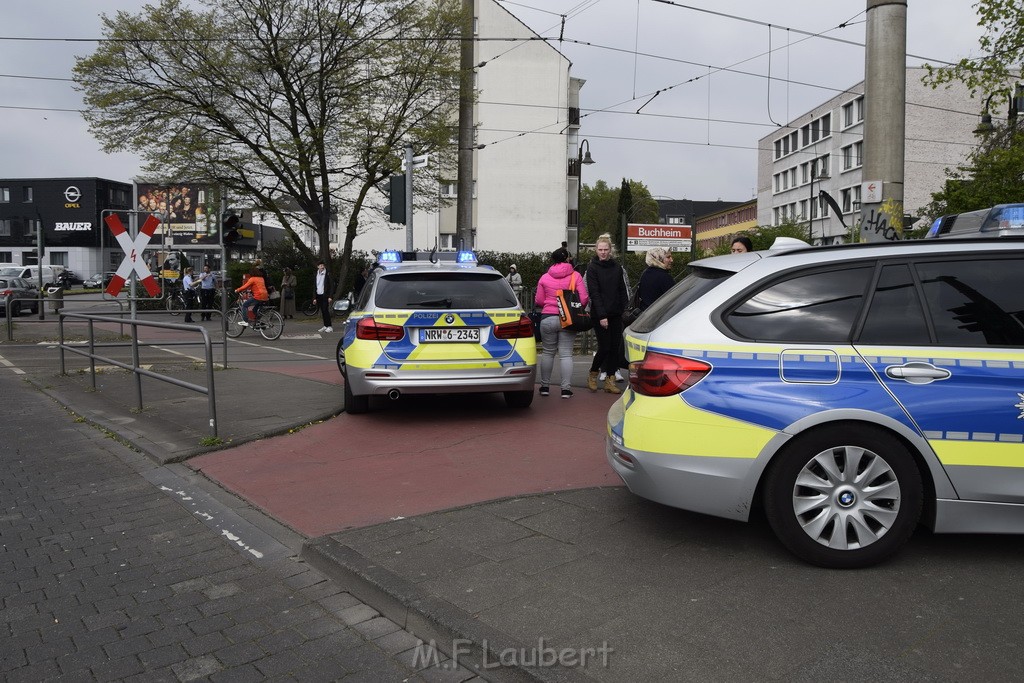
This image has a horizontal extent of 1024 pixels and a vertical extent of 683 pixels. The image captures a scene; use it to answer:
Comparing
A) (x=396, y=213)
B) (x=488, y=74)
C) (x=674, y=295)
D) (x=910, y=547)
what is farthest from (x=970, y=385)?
(x=488, y=74)

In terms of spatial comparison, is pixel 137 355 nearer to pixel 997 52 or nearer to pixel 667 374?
pixel 667 374

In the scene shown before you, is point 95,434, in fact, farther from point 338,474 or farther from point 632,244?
point 632,244

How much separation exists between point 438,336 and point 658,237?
14.2 metres

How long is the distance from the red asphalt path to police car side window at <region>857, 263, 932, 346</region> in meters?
2.18

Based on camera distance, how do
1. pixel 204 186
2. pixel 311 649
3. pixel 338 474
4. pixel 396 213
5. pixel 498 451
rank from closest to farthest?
pixel 311 649 < pixel 338 474 < pixel 498 451 < pixel 396 213 < pixel 204 186

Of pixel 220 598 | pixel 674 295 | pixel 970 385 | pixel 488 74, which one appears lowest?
pixel 220 598

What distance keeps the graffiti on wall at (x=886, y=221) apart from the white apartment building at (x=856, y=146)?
42657 millimetres

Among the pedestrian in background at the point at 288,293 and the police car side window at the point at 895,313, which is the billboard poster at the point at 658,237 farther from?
the police car side window at the point at 895,313

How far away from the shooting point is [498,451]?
698 cm

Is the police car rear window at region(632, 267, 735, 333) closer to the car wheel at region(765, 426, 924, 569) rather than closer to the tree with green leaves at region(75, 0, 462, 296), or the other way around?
the car wheel at region(765, 426, 924, 569)

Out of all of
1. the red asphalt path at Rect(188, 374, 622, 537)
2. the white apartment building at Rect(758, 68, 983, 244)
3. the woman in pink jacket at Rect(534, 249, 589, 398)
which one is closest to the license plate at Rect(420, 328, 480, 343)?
the red asphalt path at Rect(188, 374, 622, 537)

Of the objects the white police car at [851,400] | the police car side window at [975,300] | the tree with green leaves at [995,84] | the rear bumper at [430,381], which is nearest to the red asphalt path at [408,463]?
the rear bumper at [430,381]

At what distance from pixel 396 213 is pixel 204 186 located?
15110 millimetres

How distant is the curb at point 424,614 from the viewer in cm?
321
